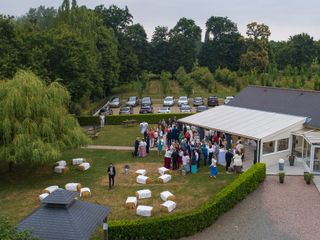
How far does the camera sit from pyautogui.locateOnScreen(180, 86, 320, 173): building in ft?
74.3

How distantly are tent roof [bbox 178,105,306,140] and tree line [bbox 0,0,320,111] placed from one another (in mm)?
15799

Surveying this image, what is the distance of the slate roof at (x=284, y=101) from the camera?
82.5 feet

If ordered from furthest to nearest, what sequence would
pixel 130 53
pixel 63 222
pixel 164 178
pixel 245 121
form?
pixel 130 53 → pixel 245 121 → pixel 164 178 → pixel 63 222

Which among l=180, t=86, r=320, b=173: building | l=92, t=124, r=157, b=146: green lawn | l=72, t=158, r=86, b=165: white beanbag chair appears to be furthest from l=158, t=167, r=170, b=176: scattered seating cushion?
l=92, t=124, r=157, b=146: green lawn

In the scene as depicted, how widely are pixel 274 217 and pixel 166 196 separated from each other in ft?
15.8

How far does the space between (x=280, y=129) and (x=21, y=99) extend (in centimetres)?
1497

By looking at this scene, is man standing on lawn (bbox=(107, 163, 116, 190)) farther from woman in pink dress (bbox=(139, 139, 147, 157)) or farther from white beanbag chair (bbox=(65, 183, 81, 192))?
woman in pink dress (bbox=(139, 139, 147, 157))

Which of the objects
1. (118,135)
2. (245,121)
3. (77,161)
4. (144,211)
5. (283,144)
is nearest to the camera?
(144,211)

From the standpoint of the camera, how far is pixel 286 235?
48.9 ft

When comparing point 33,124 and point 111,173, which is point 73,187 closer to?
point 111,173

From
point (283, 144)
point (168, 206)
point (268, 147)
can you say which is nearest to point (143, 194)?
point (168, 206)

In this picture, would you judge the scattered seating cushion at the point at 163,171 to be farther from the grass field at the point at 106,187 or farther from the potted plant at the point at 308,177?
the potted plant at the point at 308,177

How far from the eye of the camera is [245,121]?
25.9 m

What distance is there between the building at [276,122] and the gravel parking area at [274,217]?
339 centimetres
